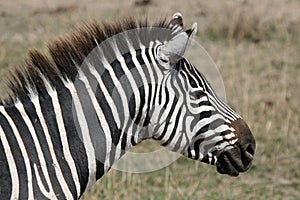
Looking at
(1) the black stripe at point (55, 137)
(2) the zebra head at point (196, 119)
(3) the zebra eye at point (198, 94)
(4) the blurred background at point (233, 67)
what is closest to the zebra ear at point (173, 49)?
(2) the zebra head at point (196, 119)

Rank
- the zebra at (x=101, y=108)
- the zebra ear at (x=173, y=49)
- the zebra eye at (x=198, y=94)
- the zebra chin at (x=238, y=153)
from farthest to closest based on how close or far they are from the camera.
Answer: the zebra chin at (x=238, y=153)
the zebra eye at (x=198, y=94)
the zebra ear at (x=173, y=49)
the zebra at (x=101, y=108)

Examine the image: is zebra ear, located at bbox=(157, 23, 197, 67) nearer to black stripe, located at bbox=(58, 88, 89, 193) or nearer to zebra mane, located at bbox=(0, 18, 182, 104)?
zebra mane, located at bbox=(0, 18, 182, 104)

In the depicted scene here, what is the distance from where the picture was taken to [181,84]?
15.6 feet

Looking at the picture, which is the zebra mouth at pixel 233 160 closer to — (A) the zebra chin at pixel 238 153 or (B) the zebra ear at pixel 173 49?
(A) the zebra chin at pixel 238 153

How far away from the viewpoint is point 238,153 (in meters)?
4.96

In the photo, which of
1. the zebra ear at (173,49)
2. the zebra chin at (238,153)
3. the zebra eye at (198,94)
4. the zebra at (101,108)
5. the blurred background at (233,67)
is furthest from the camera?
the blurred background at (233,67)

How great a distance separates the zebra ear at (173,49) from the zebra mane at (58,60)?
28 centimetres

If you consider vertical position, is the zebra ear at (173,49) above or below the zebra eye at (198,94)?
above

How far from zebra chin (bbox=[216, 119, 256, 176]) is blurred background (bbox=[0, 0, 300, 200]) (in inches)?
61.1

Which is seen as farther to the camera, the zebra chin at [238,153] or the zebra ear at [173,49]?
the zebra chin at [238,153]

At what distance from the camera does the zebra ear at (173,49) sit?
4609 mm

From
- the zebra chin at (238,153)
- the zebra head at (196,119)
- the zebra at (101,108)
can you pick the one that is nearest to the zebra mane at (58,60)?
the zebra at (101,108)

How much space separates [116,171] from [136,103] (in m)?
3.76

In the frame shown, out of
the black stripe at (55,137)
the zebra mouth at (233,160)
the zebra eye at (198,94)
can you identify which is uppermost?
the zebra eye at (198,94)
